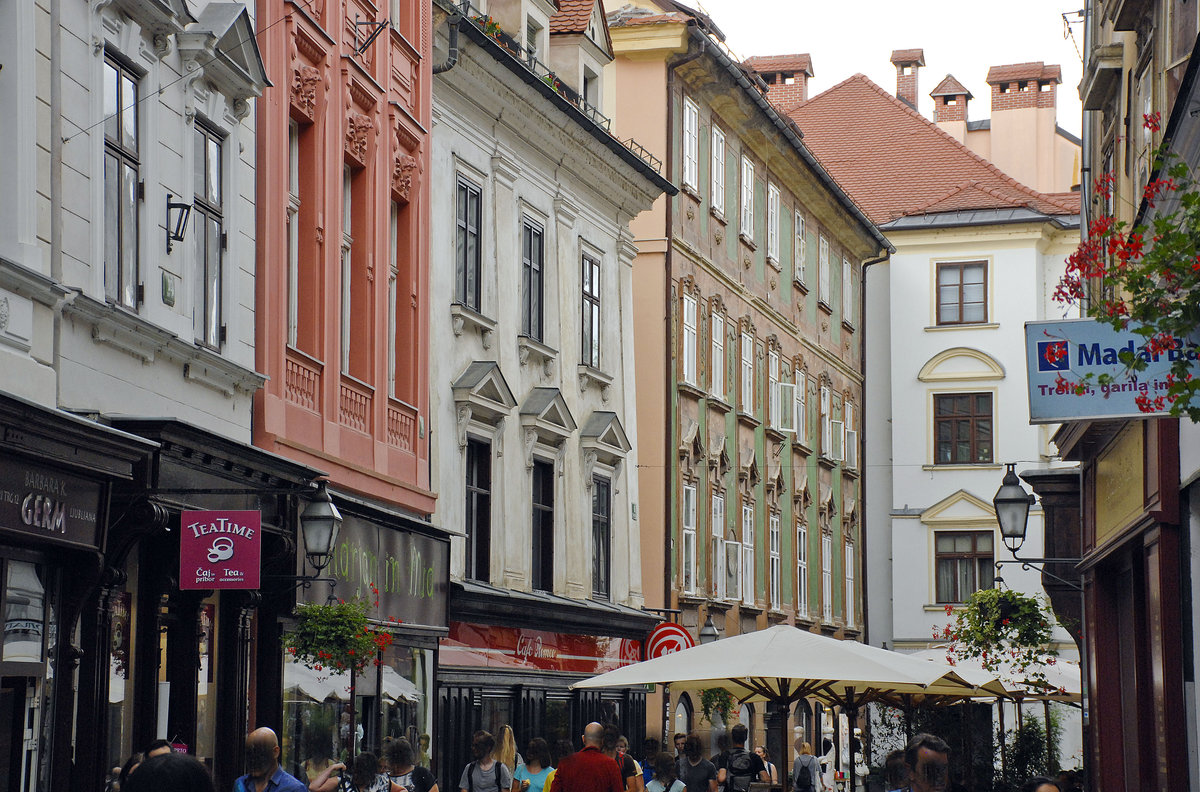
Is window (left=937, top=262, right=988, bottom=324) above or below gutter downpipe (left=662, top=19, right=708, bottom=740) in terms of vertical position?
above

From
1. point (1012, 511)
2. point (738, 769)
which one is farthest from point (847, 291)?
point (738, 769)

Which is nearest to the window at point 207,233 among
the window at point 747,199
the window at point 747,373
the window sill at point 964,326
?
the window at point 747,373

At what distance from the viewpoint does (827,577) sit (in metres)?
44.4

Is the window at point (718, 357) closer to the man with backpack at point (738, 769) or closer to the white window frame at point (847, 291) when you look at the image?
the white window frame at point (847, 291)

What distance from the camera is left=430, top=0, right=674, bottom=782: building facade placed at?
23234 mm

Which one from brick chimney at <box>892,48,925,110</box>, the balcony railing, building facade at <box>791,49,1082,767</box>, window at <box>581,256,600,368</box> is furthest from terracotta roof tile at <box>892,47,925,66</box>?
window at <box>581,256,600,368</box>

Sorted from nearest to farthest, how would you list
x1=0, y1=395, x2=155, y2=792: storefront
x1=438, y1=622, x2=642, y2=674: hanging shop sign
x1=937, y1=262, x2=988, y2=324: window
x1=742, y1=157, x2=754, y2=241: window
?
x1=0, y1=395, x2=155, y2=792: storefront
x1=438, y1=622, x2=642, y2=674: hanging shop sign
x1=742, y1=157, x2=754, y2=241: window
x1=937, y1=262, x2=988, y2=324: window

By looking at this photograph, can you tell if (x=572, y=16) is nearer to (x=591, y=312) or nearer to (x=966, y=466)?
(x=591, y=312)

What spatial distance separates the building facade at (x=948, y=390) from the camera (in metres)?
49.2

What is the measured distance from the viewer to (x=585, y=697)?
27.6 m

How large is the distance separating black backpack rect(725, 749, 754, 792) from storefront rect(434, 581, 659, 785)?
447 centimetres

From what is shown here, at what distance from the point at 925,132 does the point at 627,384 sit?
94.4 ft

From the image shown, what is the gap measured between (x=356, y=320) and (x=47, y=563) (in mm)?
7652

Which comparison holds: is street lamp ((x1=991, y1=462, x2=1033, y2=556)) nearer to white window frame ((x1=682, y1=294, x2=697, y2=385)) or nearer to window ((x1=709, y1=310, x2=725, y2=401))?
white window frame ((x1=682, y1=294, x2=697, y2=385))
